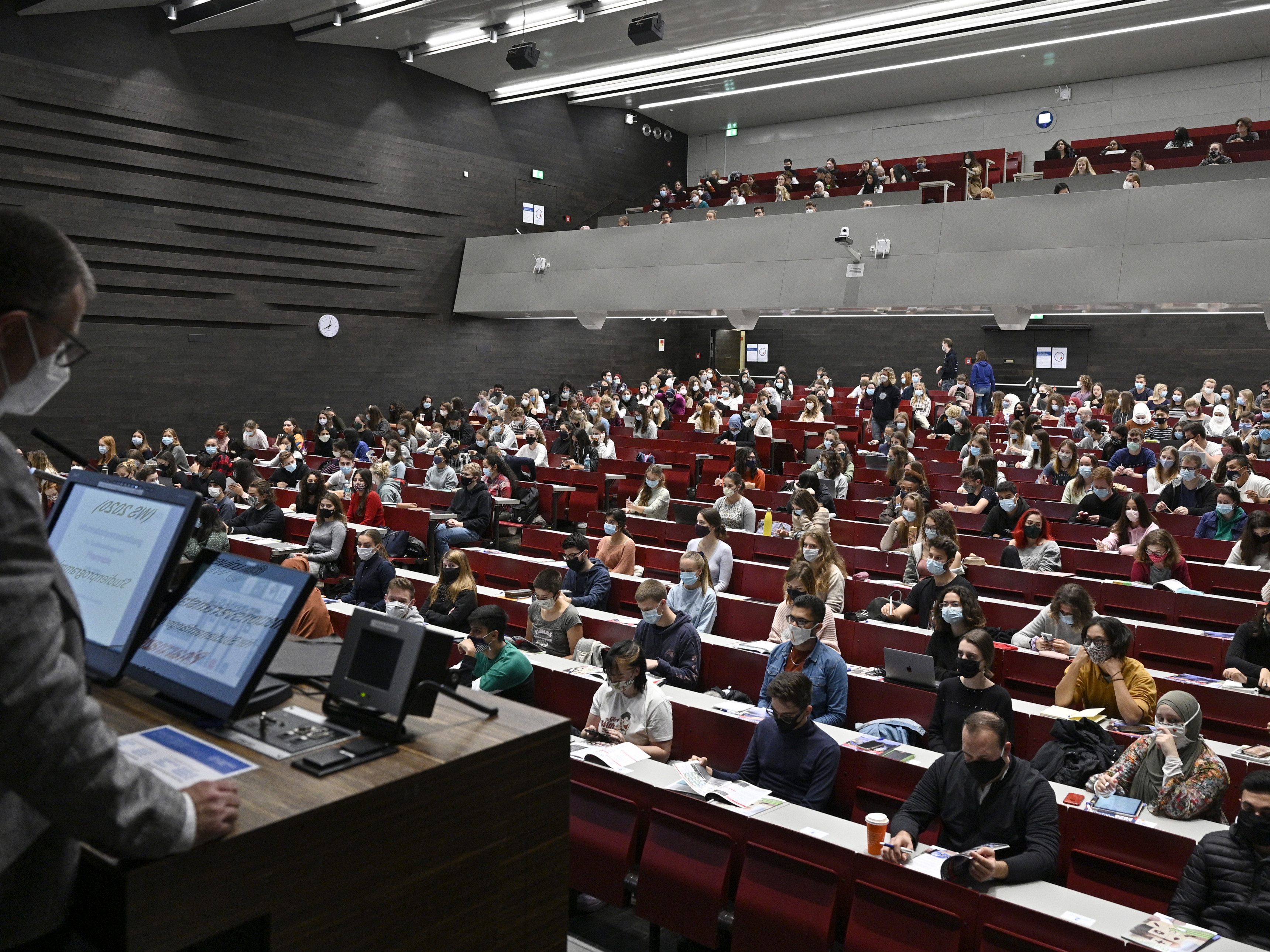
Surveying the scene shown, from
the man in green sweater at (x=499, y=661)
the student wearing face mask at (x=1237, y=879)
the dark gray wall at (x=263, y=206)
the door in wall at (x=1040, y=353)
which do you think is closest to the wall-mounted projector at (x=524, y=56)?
the dark gray wall at (x=263, y=206)

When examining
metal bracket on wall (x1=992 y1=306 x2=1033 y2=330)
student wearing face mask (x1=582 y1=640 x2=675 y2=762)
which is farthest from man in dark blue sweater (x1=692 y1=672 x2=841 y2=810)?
metal bracket on wall (x1=992 y1=306 x2=1033 y2=330)

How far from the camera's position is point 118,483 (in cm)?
194

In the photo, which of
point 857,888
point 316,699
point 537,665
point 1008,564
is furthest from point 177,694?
point 1008,564

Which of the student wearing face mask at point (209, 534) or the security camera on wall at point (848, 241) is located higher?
the security camera on wall at point (848, 241)

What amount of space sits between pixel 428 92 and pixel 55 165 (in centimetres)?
806

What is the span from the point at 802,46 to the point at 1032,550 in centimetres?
1526

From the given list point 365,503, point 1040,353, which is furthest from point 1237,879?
point 1040,353

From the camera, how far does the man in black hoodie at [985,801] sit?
4156 millimetres

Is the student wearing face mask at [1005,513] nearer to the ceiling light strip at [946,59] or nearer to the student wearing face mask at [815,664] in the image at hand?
the student wearing face mask at [815,664]

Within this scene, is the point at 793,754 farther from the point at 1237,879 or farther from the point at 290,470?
the point at 290,470

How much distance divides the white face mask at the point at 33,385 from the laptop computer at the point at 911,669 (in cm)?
526

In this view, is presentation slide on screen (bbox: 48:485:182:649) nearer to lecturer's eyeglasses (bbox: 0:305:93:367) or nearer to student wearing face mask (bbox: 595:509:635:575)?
lecturer's eyeglasses (bbox: 0:305:93:367)

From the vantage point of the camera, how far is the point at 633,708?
534 centimetres

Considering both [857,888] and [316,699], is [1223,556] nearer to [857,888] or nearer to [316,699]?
[857,888]
